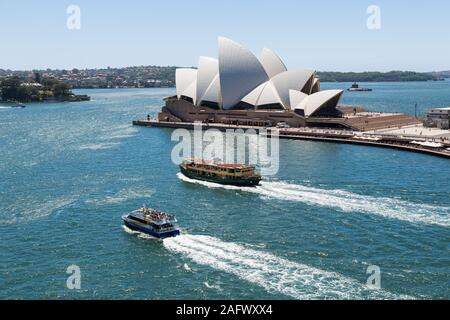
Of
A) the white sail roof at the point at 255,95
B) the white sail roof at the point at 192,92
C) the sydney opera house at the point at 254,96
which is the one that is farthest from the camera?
the white sail roof at the point at 192,92

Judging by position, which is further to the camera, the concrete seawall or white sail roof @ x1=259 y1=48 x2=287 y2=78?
white sail roof @ x1=259 y1=48 x2=287 y2=78

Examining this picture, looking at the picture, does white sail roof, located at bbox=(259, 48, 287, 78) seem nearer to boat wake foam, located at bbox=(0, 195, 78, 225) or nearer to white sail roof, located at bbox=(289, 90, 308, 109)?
white sail roof, located at bbox=(289, 90, 308, 109)

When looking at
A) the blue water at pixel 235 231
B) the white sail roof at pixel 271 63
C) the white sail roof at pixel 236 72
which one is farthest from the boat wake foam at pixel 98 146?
the white sail roof at pixel 271 63

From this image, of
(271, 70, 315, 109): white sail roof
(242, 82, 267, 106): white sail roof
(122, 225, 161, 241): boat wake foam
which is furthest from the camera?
(242, 82, 267, 106): white sail roof

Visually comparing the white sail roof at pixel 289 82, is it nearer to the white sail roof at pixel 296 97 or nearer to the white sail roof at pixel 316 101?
the white sail roof at pixel 296 97

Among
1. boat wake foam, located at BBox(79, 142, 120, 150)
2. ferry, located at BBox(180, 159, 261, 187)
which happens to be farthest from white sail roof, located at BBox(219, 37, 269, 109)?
ferry, located at BBox(180, 159, 261, 187)

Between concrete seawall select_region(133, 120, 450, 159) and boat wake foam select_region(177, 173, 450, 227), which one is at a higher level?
concrete seawall select_region(133, 120, 450, 159)
